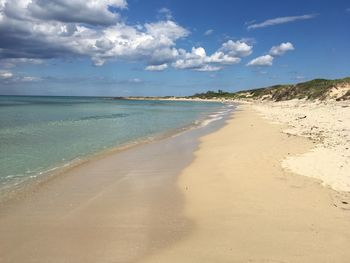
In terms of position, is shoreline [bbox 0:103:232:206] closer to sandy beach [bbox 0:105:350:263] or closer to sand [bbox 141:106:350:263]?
sandy beach [bbox 0:105:350:263]

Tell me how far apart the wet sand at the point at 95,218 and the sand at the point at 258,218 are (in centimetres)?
43

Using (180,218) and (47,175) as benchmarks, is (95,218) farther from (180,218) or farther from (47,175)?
(47,175)

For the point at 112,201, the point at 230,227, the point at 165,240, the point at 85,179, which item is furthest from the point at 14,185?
the point at 230,227

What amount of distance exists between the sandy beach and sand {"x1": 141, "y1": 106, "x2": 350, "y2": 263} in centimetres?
2

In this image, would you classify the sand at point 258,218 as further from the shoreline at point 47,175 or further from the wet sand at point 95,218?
the shoreline at point 47,175

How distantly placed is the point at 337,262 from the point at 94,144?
575 inches

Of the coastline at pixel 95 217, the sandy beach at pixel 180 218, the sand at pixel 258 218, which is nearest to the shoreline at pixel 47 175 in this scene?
the coastline at pixel 95 217

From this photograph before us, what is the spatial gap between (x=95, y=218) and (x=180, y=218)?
1.78 metres

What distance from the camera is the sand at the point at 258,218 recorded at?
16.7ft

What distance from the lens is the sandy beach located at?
5211mm

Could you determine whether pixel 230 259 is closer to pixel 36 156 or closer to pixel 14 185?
pixel 14 185

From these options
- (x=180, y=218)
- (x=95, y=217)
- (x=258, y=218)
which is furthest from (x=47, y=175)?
(x=258, y=218)

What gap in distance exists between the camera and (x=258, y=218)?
21.4ft

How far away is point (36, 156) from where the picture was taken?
1375cm
